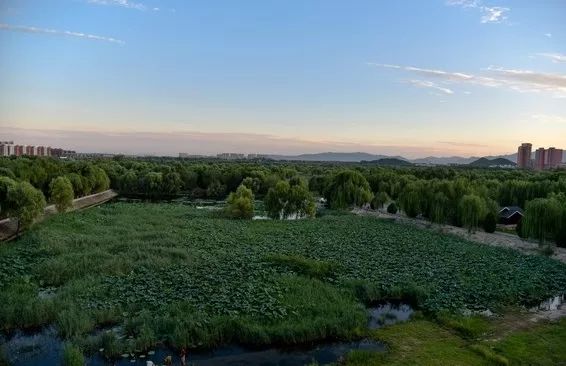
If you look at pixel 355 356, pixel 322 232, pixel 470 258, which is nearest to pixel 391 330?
pixel 355 356

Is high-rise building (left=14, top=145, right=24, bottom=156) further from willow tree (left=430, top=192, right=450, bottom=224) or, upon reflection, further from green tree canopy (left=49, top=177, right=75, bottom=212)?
willow tree (left=430, top=192, right=450, bottom=224)

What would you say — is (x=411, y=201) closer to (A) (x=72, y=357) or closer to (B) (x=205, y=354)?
(B) (x=205, y=354)

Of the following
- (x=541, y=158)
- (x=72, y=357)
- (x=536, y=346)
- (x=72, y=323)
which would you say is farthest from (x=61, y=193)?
(x=541, y=158)

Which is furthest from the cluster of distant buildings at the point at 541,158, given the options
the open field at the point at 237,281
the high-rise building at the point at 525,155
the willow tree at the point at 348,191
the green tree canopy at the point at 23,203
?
the green tree canopy at the point at 23,203

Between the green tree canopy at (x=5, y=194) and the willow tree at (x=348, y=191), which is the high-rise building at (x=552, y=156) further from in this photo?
the green tree canopy at (x=5, y=194)

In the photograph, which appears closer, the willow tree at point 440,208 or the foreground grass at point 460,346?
the foreground grass at point 460,346

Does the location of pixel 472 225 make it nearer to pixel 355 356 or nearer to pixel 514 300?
pixel 514 300

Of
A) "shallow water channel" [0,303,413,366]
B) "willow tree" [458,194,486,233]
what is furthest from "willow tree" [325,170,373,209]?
"shallow water channel" [0,303,413,366]
